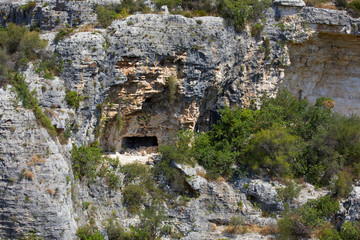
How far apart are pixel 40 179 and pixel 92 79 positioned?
5396mm

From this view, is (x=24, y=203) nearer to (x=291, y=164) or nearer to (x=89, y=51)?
(x=89, y=51)

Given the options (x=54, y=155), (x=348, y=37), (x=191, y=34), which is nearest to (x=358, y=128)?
(x=348, y=37)

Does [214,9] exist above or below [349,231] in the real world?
above

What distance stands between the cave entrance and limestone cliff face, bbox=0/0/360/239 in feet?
2.76

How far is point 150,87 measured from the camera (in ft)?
66.3

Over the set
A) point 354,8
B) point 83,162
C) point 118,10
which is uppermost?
point 354,8

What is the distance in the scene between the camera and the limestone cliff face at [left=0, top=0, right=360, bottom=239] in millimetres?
14867

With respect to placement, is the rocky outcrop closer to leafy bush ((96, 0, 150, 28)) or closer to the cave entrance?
leafy bush ((96, 0, 150, 28))

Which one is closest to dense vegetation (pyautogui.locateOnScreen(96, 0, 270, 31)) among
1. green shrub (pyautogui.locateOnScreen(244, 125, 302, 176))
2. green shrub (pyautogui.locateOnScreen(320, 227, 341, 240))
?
green shrub (pyautogui.locateOnScreen(244, 125, 302, 176))

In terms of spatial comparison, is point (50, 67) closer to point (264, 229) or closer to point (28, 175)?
point (28, 175)

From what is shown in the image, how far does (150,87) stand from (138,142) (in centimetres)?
378

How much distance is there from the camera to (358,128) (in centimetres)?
2122

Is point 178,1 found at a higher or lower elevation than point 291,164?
higher

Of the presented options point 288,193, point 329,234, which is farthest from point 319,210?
point 288,193
